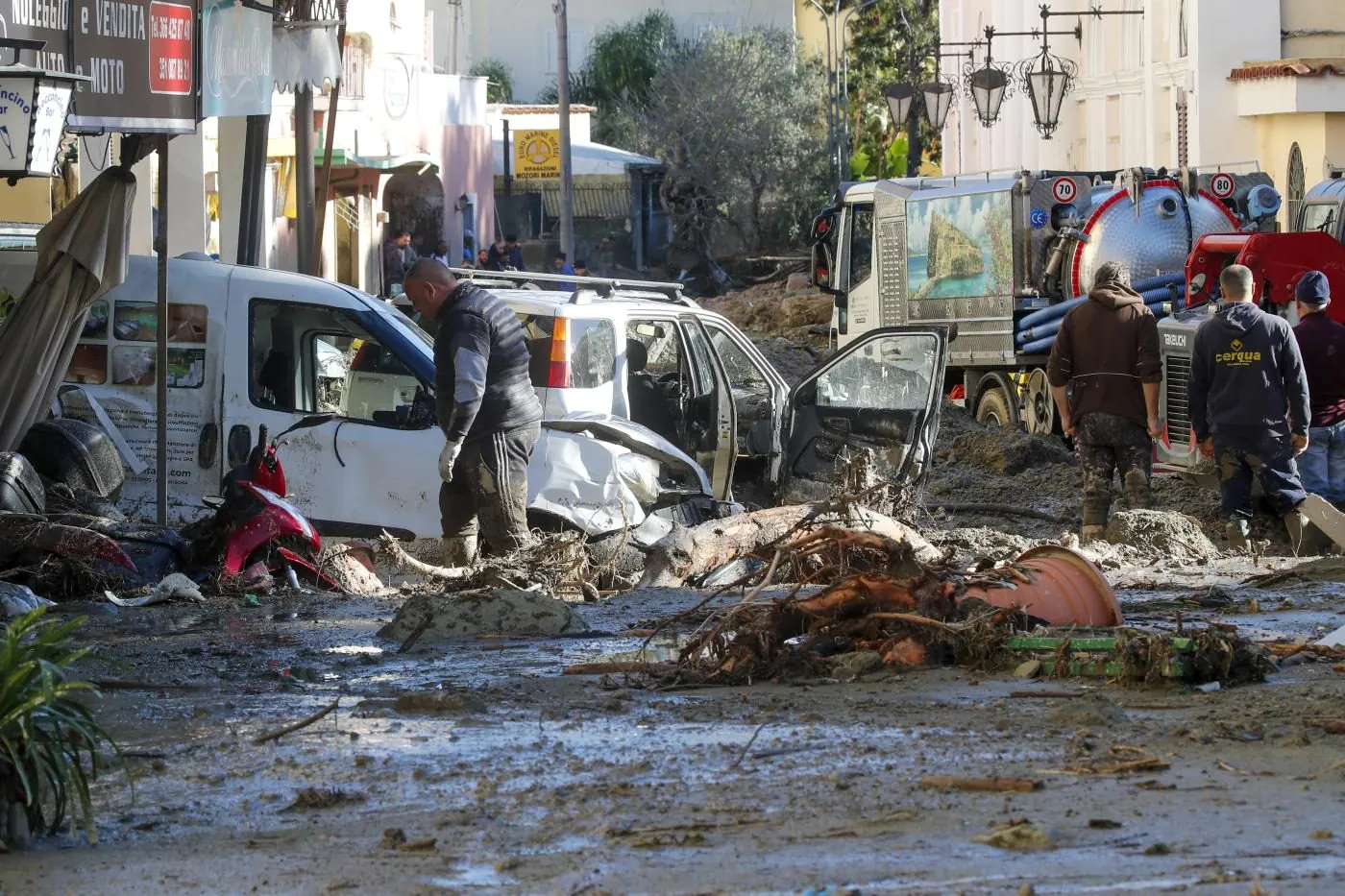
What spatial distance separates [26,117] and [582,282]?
401 centimetres

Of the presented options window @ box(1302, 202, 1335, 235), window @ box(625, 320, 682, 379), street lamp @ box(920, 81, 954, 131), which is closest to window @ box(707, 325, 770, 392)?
window @ box(625, 320, 682, 379)

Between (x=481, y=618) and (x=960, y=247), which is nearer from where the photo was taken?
(x=481, y=618)

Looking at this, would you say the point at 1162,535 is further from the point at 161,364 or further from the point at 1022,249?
the point at 1022,249

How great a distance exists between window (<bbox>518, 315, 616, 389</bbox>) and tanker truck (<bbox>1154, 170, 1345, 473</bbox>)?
4152 mm

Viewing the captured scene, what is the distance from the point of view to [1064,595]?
7453 mm

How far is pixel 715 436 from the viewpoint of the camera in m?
12.2

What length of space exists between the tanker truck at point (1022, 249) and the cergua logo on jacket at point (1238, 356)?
222 inches

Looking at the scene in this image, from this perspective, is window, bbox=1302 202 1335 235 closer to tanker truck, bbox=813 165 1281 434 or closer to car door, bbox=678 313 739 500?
tanker truck, bbox=813 165 1281 434

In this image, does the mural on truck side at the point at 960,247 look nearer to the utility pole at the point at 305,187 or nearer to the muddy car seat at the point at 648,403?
the utility pole at the point at 305,187

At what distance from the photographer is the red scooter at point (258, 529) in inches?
371

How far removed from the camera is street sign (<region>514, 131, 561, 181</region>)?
49250 mm

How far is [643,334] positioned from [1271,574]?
182 inches

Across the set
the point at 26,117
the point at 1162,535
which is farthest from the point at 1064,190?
the point at 26,117

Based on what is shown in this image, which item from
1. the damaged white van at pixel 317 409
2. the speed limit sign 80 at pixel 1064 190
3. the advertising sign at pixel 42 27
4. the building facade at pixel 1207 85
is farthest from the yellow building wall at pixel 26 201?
the building facade at pixel 1207 85
